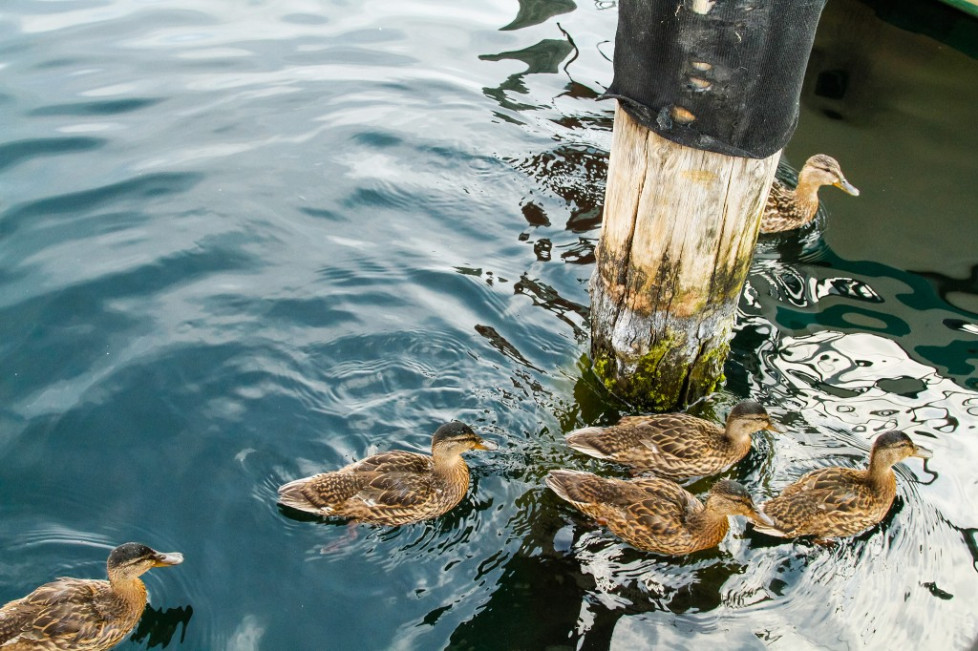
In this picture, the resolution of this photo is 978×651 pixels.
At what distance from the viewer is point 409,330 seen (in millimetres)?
6266

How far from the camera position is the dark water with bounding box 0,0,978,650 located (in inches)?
179

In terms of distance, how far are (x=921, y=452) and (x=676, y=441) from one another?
4.90ft

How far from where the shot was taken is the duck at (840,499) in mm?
4867

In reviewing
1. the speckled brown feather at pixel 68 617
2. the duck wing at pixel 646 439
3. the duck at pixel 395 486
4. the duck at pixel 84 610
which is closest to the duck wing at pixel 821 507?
the duck wing at pixel 646 439

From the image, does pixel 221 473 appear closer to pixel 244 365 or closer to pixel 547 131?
pixel 244 365

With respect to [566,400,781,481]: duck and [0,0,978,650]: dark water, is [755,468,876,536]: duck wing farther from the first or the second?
[566,400,781,481]: duck

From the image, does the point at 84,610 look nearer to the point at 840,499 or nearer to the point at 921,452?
the point at 840,499

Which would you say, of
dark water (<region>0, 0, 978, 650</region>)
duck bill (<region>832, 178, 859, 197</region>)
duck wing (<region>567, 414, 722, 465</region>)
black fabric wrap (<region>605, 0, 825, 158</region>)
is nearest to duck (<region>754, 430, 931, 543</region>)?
dark water (<region>0, 0, 978, 650</region>)

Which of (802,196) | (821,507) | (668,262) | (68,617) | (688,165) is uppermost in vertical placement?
(688,165)

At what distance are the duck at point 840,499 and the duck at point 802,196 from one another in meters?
3.06

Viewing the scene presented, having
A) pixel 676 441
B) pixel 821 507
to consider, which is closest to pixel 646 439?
pixel 676 441

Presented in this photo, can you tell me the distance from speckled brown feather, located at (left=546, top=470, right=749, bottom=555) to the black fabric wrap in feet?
6.39

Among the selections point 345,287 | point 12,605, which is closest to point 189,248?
point 345,287

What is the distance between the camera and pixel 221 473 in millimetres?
5094
